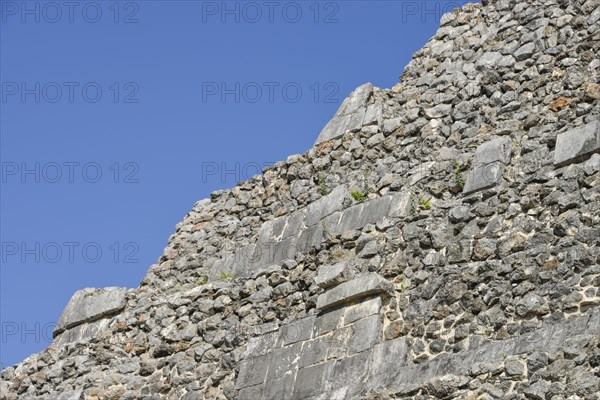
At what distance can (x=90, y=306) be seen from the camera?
58.6 ft

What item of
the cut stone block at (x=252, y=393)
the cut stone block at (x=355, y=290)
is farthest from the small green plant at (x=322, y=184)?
the cut stone block at (x=252, y=393)

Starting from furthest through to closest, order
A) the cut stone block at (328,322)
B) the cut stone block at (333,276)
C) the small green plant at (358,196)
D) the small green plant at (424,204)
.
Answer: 1. the small green plant at (358,196)
2. the small green plant at (424,204)
3. the cut stone block at (333,276)
4. the cut stone block at (328,322)

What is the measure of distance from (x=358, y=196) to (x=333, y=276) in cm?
143

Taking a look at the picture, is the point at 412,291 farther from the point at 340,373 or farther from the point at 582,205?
the point at 582,205

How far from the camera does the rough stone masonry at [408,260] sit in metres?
12.8

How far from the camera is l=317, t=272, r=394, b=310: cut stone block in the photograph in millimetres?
14266

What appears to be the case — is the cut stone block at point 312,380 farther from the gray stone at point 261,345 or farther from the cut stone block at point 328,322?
the gray stone at point 261,345

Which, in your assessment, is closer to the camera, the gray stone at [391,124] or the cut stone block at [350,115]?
the gray stone at [391,124]

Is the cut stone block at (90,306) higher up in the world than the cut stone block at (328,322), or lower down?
higher up

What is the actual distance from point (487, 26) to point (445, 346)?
4804 mm

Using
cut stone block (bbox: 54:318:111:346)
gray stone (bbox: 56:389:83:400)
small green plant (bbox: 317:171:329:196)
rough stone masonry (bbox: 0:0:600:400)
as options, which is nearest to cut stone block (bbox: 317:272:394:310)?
rough stone masonry (bbox: 0:0:600:400)

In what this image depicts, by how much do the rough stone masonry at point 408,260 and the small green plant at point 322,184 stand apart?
2 cm

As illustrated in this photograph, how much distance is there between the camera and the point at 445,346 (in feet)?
43.4

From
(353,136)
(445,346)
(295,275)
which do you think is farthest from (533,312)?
(353,136)
